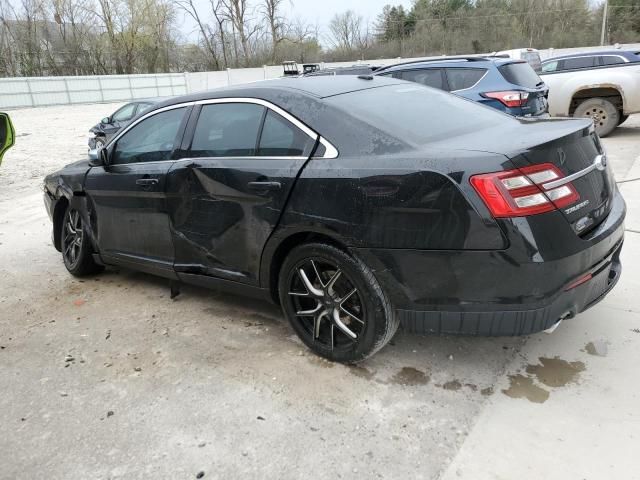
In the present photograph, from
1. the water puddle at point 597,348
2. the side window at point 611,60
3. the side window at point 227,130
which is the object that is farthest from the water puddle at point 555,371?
the side window at point 611,60

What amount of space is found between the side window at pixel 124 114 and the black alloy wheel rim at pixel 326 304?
12.4 meters

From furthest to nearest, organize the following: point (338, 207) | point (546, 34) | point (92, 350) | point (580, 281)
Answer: point (546, 34)
point (92, 350)
point (338, 207)
point (580, 281)

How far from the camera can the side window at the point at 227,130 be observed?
3.35 meters

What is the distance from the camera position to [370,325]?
2.90 m

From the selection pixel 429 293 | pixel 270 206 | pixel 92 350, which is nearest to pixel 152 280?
pixel 92 350

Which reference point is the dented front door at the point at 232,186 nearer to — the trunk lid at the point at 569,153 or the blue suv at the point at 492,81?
the trunk lid at the point at 569,153

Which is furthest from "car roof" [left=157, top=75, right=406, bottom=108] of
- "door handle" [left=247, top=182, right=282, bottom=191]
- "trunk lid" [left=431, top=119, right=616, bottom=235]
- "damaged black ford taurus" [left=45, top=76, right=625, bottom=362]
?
"trunk lid" [left=431, top=119, right=616, bottom=235]

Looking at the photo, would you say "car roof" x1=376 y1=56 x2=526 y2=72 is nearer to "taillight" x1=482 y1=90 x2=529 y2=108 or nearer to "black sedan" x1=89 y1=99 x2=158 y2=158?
"taillight" x1=482 y1=90 x2=529 y2=108

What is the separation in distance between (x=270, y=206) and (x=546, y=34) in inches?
2092

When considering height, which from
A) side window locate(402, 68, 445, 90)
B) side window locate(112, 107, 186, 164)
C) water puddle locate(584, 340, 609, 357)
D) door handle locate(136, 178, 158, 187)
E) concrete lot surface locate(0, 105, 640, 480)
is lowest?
concrete lot surface locate(0, 105, 640, 480)

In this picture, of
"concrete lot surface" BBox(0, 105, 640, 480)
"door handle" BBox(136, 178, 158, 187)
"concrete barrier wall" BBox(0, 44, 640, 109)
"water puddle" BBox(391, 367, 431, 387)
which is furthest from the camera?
"concrete barrier wall" BBox(0, 44, 640, 109)

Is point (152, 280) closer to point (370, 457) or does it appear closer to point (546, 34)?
point (370, 457)

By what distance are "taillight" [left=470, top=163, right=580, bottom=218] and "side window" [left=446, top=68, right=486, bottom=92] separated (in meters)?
6.53

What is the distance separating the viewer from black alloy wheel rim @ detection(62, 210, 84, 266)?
4.88m
